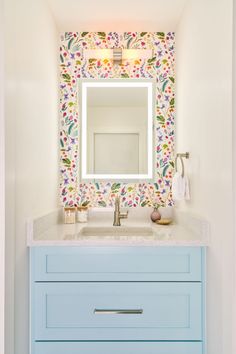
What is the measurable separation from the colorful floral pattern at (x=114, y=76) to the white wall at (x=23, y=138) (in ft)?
1.15

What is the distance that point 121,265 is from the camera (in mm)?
1819

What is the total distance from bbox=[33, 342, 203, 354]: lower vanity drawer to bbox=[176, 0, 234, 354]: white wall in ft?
0.51

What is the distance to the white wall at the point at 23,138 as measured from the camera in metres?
1.51

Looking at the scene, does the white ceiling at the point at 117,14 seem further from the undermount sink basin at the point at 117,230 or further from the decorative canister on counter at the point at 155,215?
the undermount sink basin at the point at 117,230

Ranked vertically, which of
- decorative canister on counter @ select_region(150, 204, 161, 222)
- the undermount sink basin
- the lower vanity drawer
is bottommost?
the lower vanity drawer

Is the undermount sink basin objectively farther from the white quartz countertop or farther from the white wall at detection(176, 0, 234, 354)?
the white wall at detection(176, 0, 234, 354)

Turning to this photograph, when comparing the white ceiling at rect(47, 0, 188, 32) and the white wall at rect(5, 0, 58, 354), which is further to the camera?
the white ceiling at rect(47, 0, 188, 32)

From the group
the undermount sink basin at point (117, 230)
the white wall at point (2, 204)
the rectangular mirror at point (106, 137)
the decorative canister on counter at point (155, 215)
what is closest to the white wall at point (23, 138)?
the white wall at point (2, 204)

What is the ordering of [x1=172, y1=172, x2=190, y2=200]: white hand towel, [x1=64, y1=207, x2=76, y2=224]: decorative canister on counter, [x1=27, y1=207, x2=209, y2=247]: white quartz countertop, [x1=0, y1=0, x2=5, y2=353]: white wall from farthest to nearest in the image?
[x1=64, y1=207, x2=76, y2=224]: decorative canister on counter
[x1=172, y1=172, x2=190, y2=200]: white hand towel
[x1=27, y1=207, x2=209, y2=247]: white quartz countertop
[x1=0, y1=0, x2=5, y2=353]: white wall

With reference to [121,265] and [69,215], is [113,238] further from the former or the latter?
[69,215]

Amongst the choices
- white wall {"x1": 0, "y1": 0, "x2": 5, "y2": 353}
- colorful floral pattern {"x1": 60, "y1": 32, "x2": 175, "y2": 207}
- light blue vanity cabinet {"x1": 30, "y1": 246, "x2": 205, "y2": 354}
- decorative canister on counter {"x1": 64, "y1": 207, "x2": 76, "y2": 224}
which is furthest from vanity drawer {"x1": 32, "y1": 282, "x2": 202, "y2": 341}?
colorful floral pattern {"x1": 60, "y1": 32, "x2": 175, "y2": 207}

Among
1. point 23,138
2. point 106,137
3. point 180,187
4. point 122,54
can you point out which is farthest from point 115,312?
point 122,54

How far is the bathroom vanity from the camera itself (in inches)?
71.2

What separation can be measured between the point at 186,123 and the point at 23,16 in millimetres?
1149
